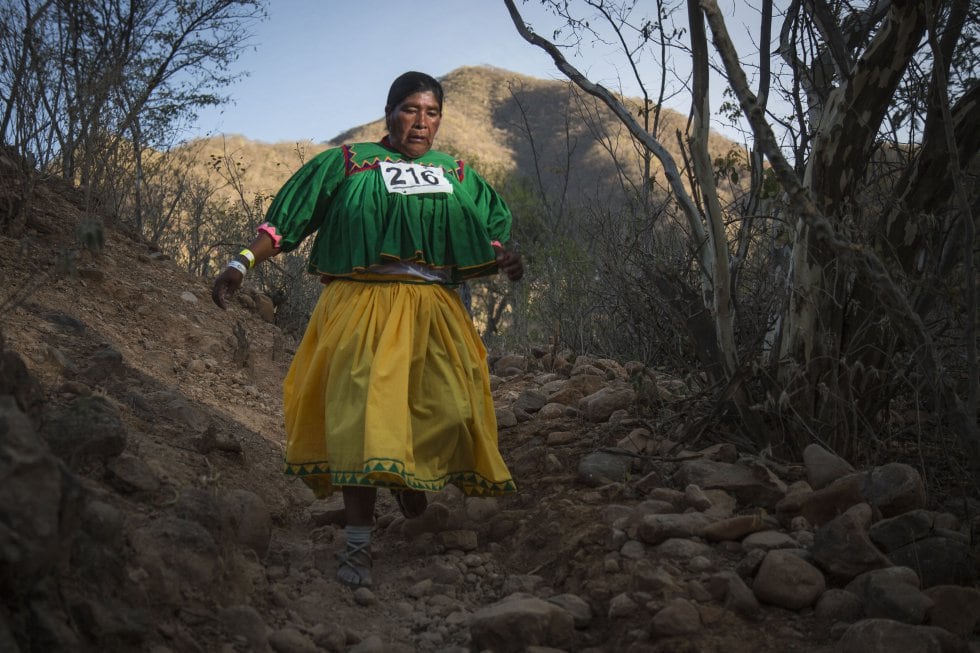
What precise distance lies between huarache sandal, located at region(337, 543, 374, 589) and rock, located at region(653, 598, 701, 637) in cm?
95

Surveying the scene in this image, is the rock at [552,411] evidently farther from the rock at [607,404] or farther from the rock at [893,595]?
the rock at [893,595]

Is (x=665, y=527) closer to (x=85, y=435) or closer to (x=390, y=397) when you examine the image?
(x=390, y=397)

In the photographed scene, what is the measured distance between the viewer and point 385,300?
2.98 m

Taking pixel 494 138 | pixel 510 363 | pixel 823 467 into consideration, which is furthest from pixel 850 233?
pixel 494 138

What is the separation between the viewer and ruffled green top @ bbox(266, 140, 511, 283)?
2977 millimetres

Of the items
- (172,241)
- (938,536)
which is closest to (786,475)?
(938,536)

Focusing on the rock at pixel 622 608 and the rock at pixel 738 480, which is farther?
the rock at pixel 738 480

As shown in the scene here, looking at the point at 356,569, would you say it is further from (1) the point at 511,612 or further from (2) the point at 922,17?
(2) the point at 922,17

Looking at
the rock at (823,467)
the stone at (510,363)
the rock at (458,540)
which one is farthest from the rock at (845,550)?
the stone at (510,363)

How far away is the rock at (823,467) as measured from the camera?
2.97 metres

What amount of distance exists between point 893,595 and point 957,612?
146 mm

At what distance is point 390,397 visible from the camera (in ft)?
9.22

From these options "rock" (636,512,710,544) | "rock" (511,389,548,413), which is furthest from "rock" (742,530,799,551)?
"rock" (511,389,548,413)

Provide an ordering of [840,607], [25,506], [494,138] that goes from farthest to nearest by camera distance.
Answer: [494,138], [840,607], [25,506]
